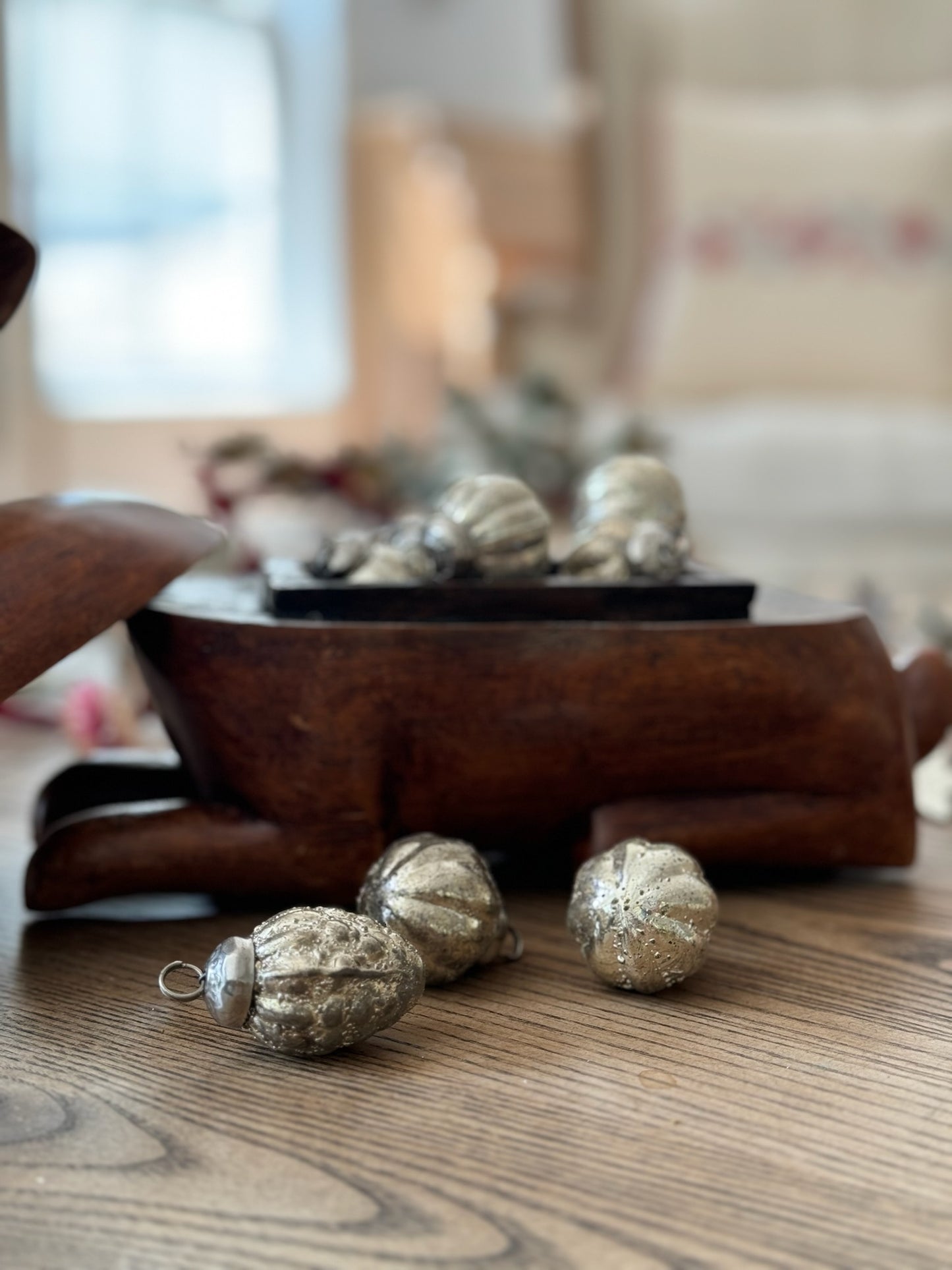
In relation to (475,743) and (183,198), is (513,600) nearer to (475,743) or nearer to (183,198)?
(475,743)

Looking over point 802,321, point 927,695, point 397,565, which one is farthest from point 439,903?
point 802,321

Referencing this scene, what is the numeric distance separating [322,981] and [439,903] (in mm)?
86

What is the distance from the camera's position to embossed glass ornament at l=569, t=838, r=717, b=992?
0.56m

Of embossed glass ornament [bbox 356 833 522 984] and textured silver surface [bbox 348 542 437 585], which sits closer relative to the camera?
embossed glass ornament [bbox 356 833 522 984]

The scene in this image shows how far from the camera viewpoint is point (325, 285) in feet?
10.6

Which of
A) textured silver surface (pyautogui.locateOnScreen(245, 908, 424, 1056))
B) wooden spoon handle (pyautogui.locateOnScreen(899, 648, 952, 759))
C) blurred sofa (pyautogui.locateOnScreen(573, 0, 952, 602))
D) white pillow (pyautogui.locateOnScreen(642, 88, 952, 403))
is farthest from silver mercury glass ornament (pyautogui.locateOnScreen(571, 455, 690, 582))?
white pillow (pyautogui.locateOnScreen(642, 88, 952, 403))

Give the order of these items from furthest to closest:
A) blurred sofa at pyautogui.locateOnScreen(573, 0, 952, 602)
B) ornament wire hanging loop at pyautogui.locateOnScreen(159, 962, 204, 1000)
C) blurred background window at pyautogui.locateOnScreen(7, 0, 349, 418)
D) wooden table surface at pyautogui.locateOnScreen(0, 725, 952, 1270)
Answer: blurred background window at pyautogui.locateOnScreen(7, 0, 349, 418), blurred sofa at pyautogui.locateOnScreen(573, 0, 952, 602), ornament wire hanging loop at pyautogui.locateOnScreen(159, 962, 204, 1000), wooden table surface at pyautogui.locateOnScreen(0, 725, 952, 1270)

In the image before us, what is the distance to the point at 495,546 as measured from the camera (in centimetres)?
68

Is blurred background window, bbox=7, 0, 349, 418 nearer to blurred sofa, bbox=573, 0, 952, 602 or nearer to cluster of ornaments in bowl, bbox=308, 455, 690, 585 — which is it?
blurred sofa, bbox=573, 0, 952, 602

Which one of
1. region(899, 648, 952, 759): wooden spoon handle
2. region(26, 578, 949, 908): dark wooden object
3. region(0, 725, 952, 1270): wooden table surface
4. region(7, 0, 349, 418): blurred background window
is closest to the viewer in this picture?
region(0, 725, 952, 1270): wooden table surface

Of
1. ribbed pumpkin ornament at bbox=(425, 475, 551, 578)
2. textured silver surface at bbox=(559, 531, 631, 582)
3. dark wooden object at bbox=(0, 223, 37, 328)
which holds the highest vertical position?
dark wooden object at bbox=(0, 223, 37, 328)

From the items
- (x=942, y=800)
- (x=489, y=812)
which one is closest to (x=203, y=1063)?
(x=489, y=812)

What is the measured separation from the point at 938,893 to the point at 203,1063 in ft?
1.28

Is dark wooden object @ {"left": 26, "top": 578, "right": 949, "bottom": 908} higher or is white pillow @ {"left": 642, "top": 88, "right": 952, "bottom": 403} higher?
white pillow @ {"left": 642, "top": 88, "right": 952, "bottom": 403}
